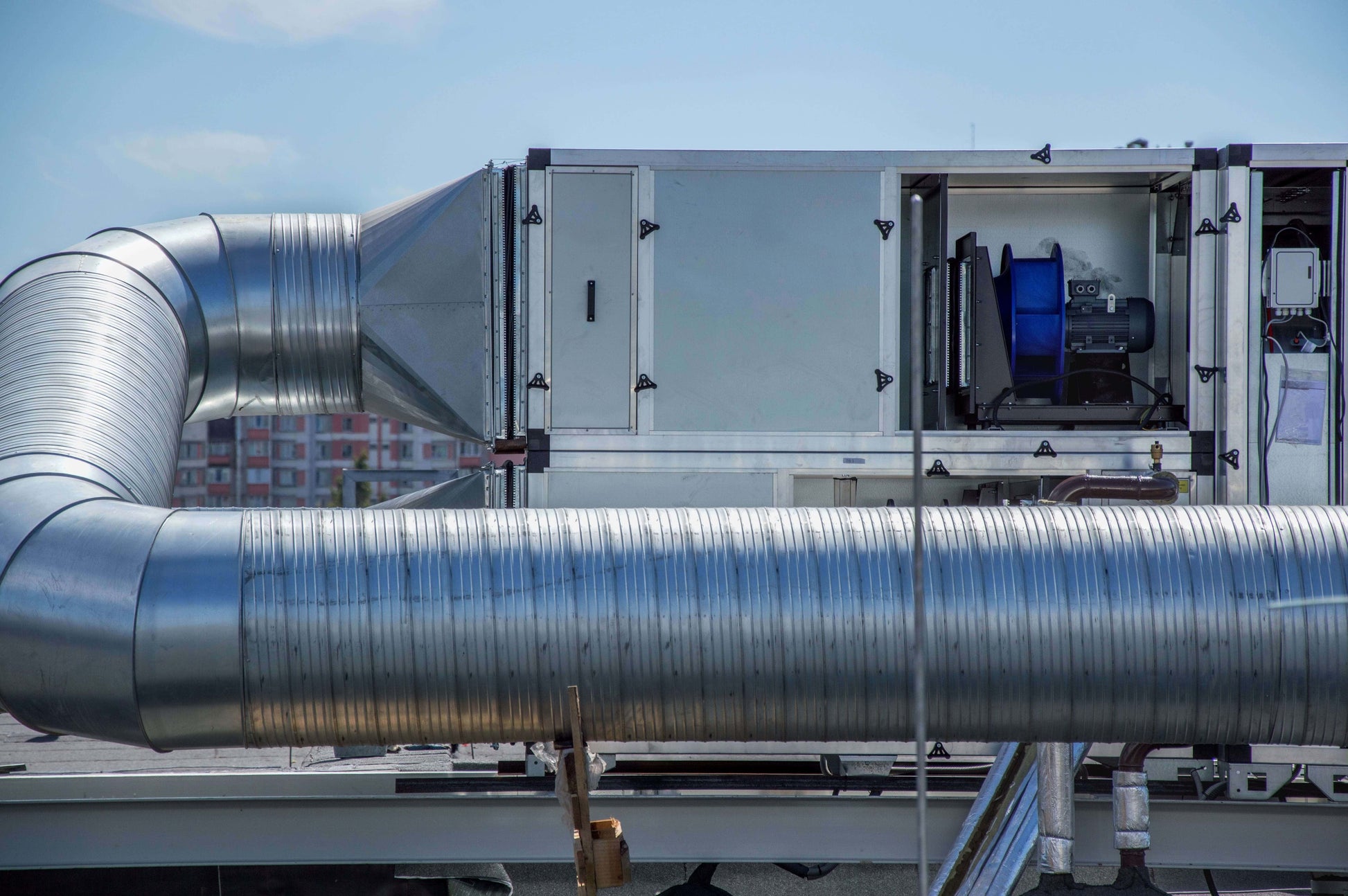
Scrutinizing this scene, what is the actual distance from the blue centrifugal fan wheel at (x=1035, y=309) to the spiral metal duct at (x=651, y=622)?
1449 millimetres

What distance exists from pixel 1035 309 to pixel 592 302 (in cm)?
172

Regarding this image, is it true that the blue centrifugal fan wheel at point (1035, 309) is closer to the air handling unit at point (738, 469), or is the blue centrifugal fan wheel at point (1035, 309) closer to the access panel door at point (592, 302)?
the air handling unit at point (738, 469)

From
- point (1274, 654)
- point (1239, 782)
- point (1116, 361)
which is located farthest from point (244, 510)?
point (1116, 361)

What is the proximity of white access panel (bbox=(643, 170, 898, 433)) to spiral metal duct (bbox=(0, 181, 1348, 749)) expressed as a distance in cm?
110

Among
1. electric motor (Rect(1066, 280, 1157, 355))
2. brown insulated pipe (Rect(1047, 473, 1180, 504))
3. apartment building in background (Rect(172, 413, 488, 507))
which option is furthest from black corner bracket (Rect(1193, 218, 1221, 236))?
apartment building in background (Rect(172, 413, 488, 507))

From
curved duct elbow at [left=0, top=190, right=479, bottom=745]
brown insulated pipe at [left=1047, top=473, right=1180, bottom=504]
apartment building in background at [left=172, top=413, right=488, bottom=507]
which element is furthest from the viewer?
apartment building in background at [left=172, top=413, right=488, bottom=507]

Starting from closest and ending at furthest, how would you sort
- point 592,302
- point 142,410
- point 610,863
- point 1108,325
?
point 610,863
point 142,410
point 592,302
point 1108,325

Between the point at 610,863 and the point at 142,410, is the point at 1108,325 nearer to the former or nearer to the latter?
the point at 610,863

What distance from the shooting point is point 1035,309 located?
145 inches

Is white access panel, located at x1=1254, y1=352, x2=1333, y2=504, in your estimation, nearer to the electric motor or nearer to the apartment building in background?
the electric motor

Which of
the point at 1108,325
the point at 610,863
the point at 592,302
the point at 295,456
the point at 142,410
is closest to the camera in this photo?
the point at 610,863

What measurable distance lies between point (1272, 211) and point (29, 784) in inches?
198

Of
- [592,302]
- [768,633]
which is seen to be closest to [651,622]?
[768,633]

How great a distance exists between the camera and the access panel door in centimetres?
339
